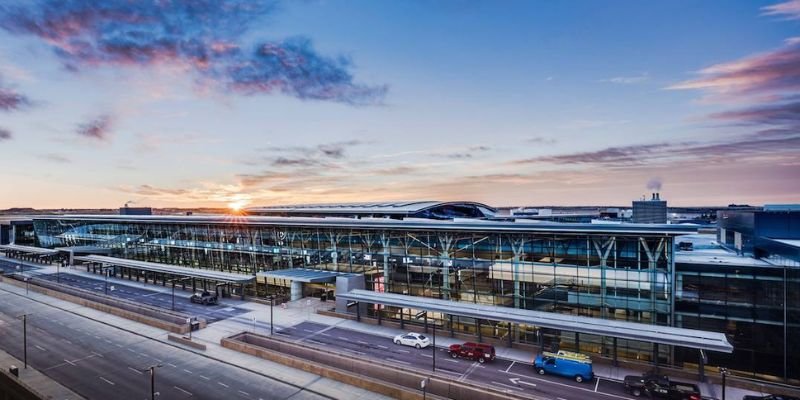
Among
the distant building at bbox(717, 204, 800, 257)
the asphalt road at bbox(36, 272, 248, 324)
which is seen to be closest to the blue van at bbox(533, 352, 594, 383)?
the distant building at bbox(717, 204, 800, 257)

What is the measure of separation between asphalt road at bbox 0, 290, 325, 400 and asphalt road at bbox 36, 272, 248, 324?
433 inches

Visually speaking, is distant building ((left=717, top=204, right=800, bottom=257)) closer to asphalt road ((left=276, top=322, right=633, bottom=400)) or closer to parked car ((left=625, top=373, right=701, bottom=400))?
parked car ((left=625, top=373, right=701, bottom=400))

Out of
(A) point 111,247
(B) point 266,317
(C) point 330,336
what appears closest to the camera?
(C) point 330,336

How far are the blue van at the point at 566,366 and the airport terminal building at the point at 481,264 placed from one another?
448 centimetres

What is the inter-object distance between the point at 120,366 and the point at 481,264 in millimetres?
41776

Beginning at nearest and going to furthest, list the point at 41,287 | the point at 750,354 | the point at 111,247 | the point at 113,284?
the point at 750,354
the point at 41,287
the point at 113,284
the point at 111,247

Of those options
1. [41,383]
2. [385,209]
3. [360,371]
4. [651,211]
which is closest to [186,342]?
[41,383]

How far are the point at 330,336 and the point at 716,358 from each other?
4044 centimetres

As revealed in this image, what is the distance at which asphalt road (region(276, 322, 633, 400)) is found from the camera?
36.8m

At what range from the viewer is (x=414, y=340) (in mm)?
48750

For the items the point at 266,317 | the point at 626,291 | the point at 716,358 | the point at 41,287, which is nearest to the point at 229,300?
the point at 266,317

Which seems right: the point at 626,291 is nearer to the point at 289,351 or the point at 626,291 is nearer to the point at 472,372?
the point at 472,372

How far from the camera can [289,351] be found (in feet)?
153

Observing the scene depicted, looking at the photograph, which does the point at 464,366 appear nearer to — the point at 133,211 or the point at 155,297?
the point at 155,297
